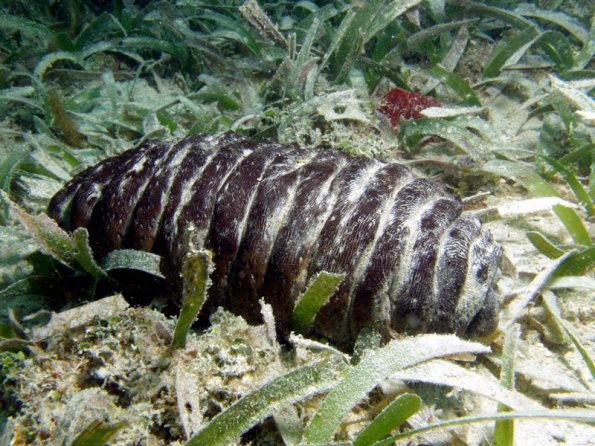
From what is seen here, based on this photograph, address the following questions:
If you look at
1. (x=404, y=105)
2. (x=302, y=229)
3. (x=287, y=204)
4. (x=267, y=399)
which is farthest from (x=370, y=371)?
(x=404, y=105)

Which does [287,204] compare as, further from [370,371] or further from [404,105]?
[404,105]

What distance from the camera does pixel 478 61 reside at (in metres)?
4.82

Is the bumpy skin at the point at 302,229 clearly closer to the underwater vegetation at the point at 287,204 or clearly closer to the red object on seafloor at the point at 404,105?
the underwater vegetation at the point at 287,204

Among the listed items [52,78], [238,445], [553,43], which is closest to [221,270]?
[238,445]

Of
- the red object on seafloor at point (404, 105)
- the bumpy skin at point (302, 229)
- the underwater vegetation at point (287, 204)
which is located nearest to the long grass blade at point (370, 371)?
the underwater vegetation at point (287, 204)

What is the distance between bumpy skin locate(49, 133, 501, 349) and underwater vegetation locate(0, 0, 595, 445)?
6 centimetres

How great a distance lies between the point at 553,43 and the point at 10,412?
558 centimetres

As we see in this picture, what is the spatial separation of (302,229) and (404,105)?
2.32 m

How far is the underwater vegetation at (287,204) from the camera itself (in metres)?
2.02

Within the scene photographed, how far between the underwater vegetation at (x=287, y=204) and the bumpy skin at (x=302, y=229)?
6 centimetres

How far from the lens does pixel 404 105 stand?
410cm

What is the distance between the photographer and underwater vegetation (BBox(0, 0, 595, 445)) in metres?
2.02

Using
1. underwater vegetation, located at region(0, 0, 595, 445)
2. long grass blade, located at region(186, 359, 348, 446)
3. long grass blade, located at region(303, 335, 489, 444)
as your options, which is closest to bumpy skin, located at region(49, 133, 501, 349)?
underwater vegetation, located at region(0, 0, 595, 445)

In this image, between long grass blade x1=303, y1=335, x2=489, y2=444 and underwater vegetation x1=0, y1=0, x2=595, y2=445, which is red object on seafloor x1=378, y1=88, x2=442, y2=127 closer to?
underwater vegetation x1=0, y1=0, x2=595, y2=445
